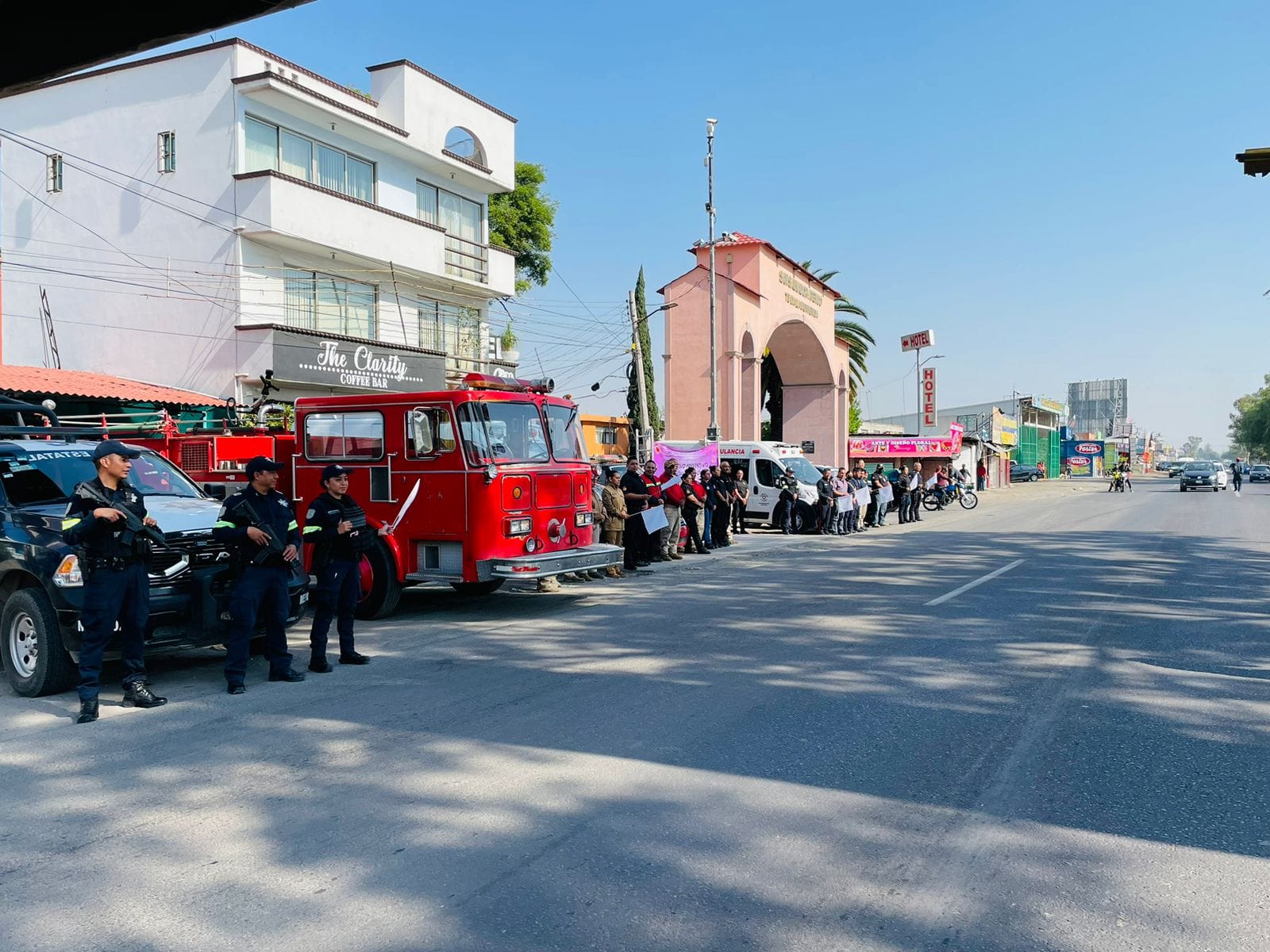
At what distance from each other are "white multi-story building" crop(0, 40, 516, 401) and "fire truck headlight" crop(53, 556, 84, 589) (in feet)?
48.0

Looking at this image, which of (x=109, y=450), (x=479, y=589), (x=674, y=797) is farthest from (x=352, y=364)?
(x=674, y=797)

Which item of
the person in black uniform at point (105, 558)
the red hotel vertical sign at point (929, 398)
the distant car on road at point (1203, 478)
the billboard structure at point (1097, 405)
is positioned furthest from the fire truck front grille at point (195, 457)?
the billboard structure at point (1097, 405)

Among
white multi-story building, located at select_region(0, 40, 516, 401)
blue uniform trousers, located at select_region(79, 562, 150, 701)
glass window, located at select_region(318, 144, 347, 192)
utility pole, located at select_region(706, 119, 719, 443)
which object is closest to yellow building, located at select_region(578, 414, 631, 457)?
utility pole, located at select_region(706, 119, 719, 443)

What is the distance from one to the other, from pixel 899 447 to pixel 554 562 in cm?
4282

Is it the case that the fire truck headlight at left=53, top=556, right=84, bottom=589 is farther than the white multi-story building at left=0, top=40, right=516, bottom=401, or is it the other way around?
the white multi-story building at left=0, top=40, right=516, bottom=401

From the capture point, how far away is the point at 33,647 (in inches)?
293

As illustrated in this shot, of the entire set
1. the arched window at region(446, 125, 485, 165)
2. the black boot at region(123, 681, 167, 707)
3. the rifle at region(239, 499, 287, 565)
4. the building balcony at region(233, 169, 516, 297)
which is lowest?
the black boot at region(123, 681, 167, 707)

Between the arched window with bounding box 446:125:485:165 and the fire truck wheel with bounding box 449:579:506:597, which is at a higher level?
the arched window with bounding box 446:125:485:165

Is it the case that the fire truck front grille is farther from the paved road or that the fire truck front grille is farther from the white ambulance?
the white ambulance

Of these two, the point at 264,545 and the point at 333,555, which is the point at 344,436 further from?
the point at 264,545

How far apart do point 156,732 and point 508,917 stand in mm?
3828

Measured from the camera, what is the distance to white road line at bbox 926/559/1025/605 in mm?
11859

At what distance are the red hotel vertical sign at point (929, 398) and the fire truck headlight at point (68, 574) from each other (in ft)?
209

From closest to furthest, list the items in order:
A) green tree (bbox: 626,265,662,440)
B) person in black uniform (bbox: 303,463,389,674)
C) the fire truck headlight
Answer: the fire truck headlight
person in black uniform (bbox: 303,463,389,674)
green tree (bbox: 626,265,662,440)
